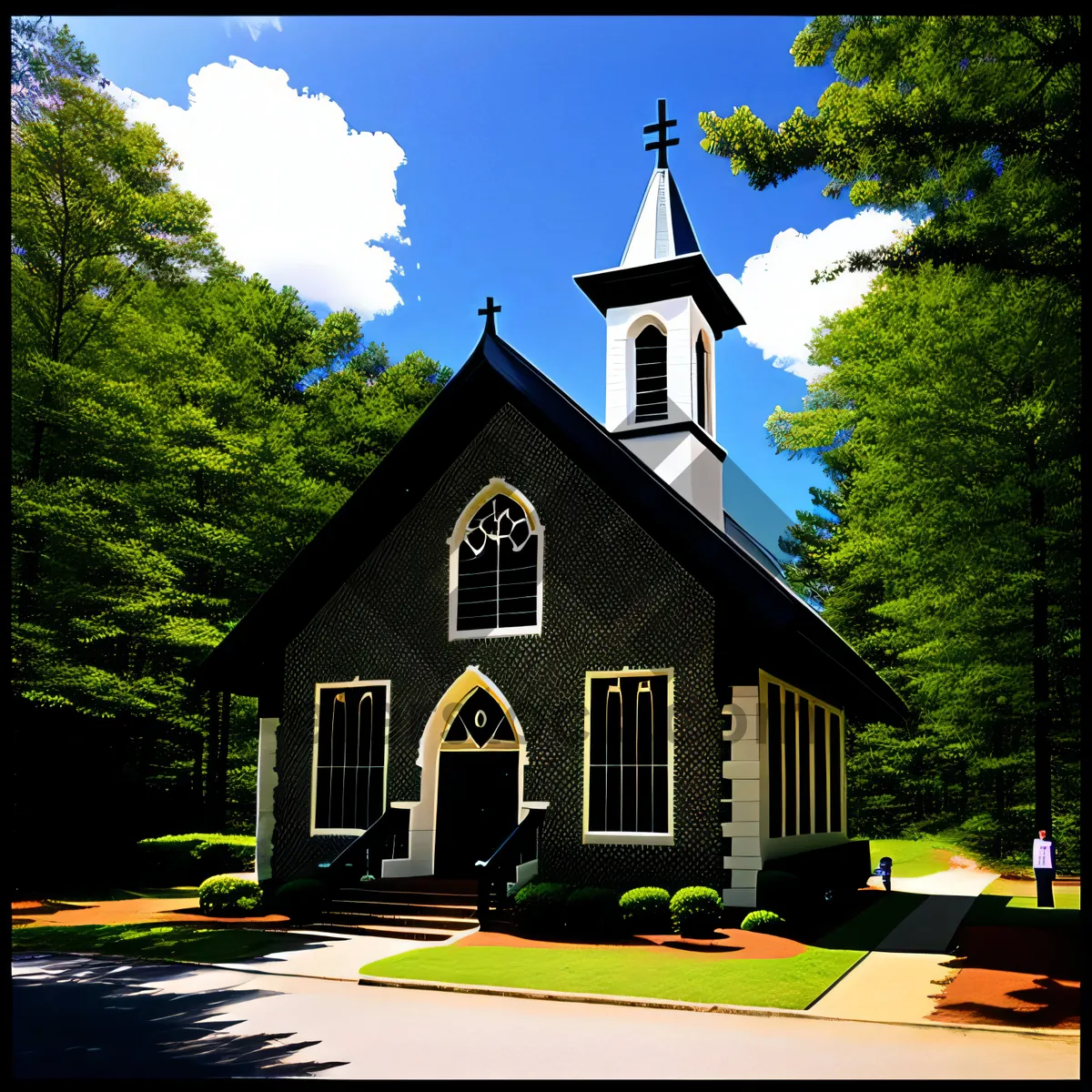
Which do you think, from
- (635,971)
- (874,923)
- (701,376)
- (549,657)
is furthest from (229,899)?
(701,376)

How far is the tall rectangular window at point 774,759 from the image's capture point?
16203mm

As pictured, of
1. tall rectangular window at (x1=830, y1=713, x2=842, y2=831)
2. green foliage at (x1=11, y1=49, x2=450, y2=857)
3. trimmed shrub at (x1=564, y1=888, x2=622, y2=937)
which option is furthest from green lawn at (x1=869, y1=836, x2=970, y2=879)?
green foliage at (x1=11, y1=49, x2=450, y2=857)

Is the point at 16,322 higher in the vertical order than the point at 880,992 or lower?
higher

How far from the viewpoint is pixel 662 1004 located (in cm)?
999

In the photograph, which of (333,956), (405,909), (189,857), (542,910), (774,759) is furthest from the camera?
(189,857)

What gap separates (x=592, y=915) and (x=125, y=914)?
8.78m

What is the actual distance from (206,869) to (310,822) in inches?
216

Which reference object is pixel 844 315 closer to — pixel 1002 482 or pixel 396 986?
pixel 1002 482

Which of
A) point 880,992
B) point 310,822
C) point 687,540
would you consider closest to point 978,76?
point 687,540

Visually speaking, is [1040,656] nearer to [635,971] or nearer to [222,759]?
[635,971]

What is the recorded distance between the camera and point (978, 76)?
502 inches

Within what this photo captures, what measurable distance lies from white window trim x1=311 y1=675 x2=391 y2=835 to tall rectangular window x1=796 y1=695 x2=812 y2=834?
→ 23.8 ft

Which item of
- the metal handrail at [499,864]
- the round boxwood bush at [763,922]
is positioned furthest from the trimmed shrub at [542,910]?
the round boxwood bush at [763,922]

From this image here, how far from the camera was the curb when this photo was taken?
29.1ft
